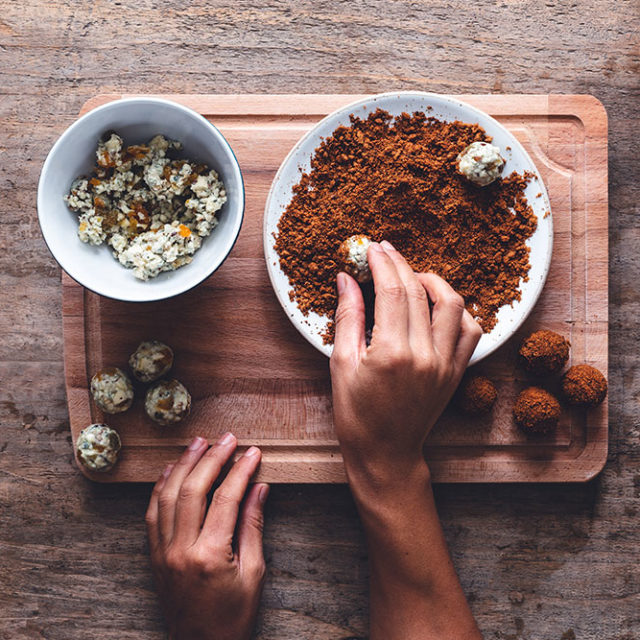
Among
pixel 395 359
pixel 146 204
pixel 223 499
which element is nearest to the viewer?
pixel 395 359

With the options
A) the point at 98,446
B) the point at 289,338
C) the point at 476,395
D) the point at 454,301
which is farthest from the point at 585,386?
the point at 98,446

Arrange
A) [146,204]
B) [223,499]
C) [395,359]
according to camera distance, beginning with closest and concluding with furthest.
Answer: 1. [395,359]
2. [146,204]
3. [223,499]

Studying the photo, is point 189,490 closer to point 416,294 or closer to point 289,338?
point 289,338

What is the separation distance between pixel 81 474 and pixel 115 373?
28 centimetres

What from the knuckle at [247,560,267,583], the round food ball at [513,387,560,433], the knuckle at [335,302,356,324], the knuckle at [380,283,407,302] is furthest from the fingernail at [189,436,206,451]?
the round food ball at [513,387,560,433]

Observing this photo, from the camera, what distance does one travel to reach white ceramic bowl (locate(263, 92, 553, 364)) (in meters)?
1.04

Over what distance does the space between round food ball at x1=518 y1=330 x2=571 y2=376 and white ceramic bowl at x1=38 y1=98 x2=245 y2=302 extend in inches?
23.0

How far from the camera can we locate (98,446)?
1.08 metres

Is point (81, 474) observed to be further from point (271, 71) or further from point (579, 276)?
point (579, 276)

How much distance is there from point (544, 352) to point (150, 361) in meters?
0.74

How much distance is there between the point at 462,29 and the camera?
46.3 inches

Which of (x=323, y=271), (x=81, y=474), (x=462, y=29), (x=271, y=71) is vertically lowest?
(x=81, y=474)

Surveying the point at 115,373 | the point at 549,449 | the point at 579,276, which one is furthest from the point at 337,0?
the point at 549,449

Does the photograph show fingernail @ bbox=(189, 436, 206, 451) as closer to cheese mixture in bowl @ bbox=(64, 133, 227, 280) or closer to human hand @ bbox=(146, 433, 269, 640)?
human hand @ bbox=(146, 433, 269, 640)
